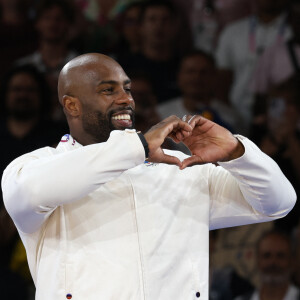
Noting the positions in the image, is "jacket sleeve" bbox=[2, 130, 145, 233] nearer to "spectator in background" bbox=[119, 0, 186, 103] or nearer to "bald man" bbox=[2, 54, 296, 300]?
"bald man" bbox=[2, 54, 296, 300]

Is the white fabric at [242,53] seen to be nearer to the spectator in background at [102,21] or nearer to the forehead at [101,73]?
the spectator in background at [102,21]

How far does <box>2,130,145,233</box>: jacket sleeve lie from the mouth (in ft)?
0.97

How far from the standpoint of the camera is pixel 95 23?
5.66m

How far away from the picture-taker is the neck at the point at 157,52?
5418mm

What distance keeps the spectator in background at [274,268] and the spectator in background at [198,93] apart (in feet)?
2.92

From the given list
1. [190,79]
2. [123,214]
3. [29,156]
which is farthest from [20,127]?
[123,214]

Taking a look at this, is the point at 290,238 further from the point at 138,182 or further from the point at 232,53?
the point at 138,182

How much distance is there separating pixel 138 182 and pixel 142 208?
112 millimetres

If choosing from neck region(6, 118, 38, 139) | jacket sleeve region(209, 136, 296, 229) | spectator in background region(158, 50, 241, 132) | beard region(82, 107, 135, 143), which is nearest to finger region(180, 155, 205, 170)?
jacket sleeve region(209, 136, 296, 229)

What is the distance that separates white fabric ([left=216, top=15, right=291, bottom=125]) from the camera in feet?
17.3

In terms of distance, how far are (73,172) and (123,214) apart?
0.37m

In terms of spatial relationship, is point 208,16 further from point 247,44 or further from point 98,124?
point 98,124

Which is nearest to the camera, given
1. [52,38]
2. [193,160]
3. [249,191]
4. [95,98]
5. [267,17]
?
[193,160]

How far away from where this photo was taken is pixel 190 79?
5.23m
